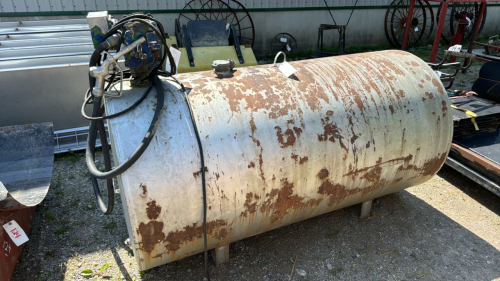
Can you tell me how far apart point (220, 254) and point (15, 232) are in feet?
4.51

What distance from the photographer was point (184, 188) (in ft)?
5.95

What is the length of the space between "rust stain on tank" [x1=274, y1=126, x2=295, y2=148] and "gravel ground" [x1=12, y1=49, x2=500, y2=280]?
1000 millimetres

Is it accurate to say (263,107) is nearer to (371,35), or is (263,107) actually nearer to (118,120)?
(118,120)

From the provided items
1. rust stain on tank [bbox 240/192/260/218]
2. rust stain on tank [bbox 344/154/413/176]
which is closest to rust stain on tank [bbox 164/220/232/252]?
rust stain on tank [bbox 240/192/260/218]

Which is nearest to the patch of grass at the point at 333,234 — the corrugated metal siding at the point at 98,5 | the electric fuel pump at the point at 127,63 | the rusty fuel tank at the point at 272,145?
the rusty fuel tank at the point at 272,145

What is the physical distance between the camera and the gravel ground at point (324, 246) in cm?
242

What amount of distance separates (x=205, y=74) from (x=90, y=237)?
1607 mm

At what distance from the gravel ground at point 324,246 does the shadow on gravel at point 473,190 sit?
0.06ft

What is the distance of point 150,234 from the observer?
6.05 feet

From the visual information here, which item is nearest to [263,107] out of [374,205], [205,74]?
[205,74]

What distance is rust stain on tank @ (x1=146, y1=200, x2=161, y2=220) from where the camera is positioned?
178cm

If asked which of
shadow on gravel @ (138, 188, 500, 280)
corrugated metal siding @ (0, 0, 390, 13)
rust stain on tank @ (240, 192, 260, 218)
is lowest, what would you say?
shadow on gravel @ (138, 188, 500, 280)

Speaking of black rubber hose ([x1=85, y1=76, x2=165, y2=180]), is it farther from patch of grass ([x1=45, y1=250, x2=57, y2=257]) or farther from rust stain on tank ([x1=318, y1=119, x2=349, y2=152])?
patch of grass ([x1=45, y1=250, x2=57, y2=257])

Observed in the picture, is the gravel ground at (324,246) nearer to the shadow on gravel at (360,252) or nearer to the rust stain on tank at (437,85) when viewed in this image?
the shadow on gravel at (360,252)
